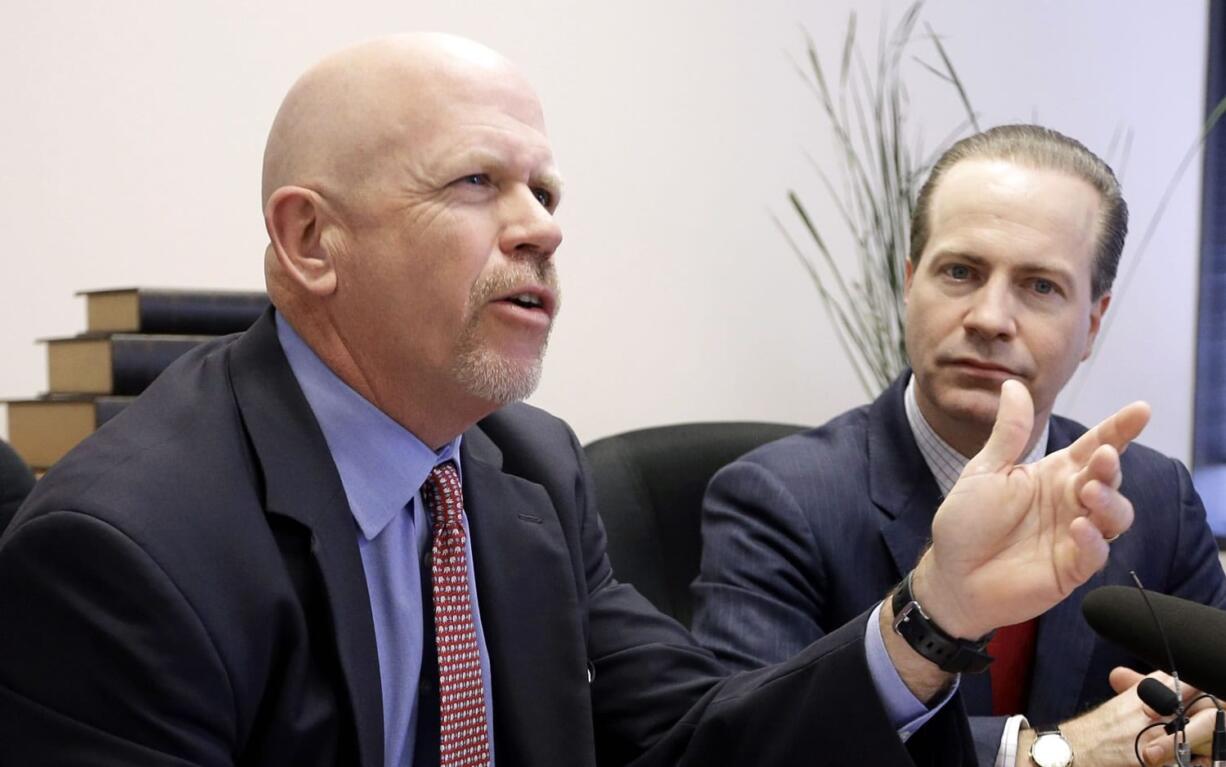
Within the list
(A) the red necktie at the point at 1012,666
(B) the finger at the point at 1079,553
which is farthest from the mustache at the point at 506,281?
(A) the red necktie at the point at 1012,666

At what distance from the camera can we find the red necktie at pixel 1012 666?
1879 mm

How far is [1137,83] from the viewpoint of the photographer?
3.51 m

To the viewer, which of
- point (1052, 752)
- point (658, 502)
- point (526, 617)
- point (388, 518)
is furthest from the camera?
point (658, 502)

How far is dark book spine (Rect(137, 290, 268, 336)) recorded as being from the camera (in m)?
1.82

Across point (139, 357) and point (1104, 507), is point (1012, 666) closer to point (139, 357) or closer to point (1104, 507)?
point (1104, 507)

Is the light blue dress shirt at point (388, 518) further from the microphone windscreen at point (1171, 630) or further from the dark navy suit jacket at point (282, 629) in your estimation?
the microphone windscreen at point (1171, 630)

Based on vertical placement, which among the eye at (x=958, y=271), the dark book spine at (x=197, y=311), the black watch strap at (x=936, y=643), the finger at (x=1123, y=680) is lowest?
the finger at (x=1123, y=680)

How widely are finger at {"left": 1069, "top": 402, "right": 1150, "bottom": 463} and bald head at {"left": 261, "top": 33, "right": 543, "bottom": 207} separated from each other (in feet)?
2.24

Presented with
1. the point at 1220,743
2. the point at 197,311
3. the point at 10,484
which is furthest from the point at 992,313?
the point at 10,484

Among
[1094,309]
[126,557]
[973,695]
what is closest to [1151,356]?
[1094,309]

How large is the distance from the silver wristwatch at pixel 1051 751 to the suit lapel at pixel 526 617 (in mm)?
564

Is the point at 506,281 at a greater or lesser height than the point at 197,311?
greater

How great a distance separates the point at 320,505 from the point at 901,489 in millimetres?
950

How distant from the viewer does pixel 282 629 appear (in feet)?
3.90
